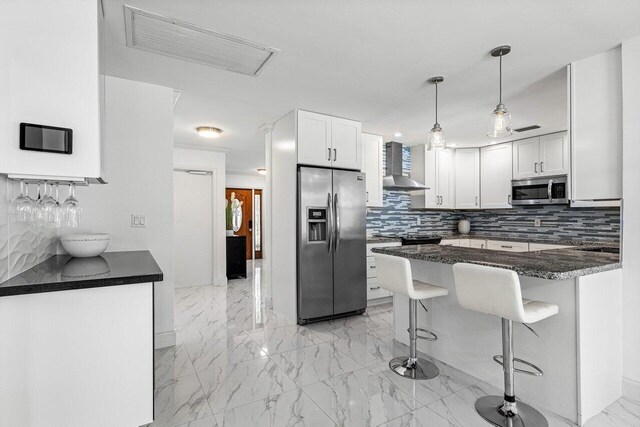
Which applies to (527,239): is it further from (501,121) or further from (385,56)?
(385,56)

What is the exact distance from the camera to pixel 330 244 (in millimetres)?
3615

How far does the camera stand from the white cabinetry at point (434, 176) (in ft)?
16.9

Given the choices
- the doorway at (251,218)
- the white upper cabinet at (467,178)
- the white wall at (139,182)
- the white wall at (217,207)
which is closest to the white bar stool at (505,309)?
the white wall at (139,182)

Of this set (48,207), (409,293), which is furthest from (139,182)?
(409,293)

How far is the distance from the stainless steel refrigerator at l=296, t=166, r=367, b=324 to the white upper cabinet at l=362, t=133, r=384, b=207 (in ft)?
1.88

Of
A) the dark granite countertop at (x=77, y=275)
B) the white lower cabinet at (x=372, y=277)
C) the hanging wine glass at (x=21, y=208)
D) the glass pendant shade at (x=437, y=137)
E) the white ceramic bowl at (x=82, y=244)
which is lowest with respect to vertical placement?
the white lower cabinet at (x=372, y=277)

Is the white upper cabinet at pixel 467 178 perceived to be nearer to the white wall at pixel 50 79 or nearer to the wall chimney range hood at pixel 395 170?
the wall chimney range hood at pixel 395 170

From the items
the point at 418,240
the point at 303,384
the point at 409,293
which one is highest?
the point at 418,240

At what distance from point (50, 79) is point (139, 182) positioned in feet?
4.69

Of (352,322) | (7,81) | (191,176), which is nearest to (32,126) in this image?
(7,81)

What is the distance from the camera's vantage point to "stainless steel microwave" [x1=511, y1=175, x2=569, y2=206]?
4207 mm

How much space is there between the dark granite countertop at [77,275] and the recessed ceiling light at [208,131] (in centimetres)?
252

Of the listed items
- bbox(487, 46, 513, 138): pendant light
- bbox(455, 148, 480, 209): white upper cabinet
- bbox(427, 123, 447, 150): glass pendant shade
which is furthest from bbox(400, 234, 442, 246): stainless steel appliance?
bbox(487, 46, 513, 138): pendant light

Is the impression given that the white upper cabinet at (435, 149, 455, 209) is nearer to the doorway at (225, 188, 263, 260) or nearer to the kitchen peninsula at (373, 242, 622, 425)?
the kitchen peninsula at (373, 242, 622, 425)
